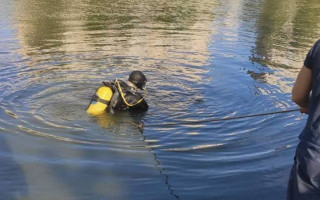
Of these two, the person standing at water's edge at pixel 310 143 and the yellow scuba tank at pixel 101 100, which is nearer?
the person standing at water's edge at pixel 310 143

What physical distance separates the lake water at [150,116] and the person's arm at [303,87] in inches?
90.1

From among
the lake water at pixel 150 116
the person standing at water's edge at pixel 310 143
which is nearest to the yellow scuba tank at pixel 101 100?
the lake water at pixel 150 116

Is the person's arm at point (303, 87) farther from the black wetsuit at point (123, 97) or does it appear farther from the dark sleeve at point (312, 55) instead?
the black wetsuit at point (123, 97)

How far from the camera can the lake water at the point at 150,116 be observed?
5492 mm

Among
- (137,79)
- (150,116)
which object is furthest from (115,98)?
(150,116)

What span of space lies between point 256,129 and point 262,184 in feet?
7.37

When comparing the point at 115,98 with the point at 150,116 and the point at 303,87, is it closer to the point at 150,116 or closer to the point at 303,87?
the point at 150,116

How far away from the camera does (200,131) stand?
298 inches

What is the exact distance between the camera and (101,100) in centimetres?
812

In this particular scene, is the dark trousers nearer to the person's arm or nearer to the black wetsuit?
the person's arm

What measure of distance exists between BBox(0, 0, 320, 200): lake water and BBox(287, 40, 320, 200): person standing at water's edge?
219 cm

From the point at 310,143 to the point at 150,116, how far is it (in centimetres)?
566

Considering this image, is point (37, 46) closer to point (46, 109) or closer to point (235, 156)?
point (46, 109)

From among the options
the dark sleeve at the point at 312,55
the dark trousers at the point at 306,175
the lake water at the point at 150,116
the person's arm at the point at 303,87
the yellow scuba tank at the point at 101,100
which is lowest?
the lake water at the point at 150,116
